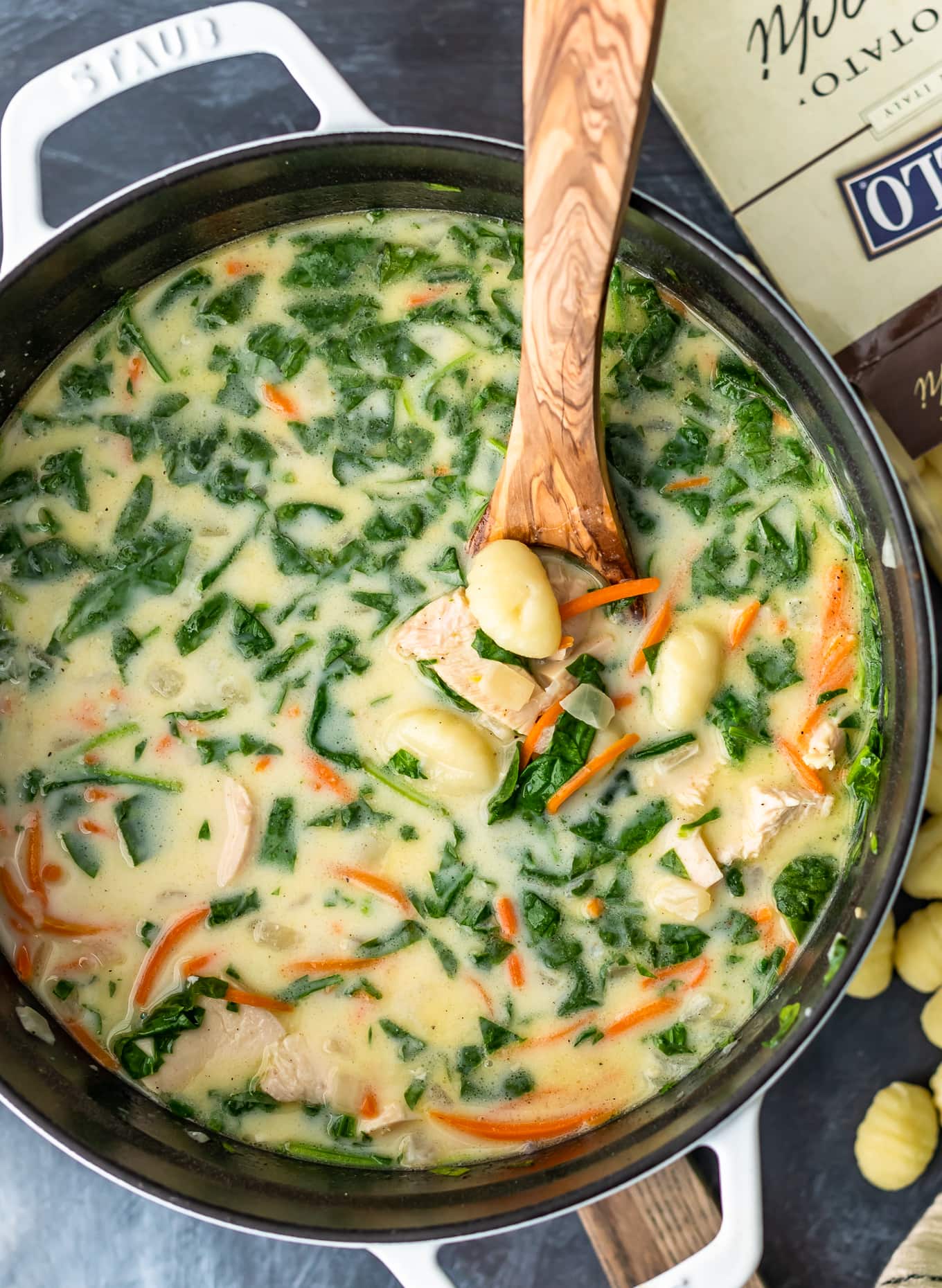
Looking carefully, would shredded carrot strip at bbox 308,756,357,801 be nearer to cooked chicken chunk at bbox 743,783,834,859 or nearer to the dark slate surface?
cooked chicken chunk at bbox 743,783,834,859

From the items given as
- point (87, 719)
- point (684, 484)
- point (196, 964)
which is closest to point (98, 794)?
point (87, 719)

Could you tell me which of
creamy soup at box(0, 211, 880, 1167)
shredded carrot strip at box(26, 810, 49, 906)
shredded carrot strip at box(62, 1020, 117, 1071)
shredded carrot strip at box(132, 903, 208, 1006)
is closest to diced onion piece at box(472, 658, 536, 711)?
creamy soup at box(0, 211, 880, 1167)

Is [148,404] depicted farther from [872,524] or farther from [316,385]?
[872,524]

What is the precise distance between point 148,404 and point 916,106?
5.22ft

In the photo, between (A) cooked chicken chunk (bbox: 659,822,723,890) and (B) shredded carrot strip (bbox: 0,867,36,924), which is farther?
(B) shredded carrot strip (bbox: 0,867,36,924)

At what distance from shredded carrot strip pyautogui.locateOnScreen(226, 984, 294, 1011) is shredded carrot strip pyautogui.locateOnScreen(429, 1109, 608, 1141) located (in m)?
0.36

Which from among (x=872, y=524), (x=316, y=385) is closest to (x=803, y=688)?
(x=872, y=524)

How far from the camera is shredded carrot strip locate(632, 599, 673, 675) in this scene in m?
2.09

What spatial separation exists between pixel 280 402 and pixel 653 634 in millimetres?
810

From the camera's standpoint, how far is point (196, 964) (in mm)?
2141

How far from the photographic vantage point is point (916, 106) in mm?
2236

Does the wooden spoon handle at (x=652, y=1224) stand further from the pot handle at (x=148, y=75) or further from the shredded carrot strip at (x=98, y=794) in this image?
the pot handle at (x=148, y=75)

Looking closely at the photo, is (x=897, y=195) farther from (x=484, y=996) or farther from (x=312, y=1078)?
(x=312, y=1078)

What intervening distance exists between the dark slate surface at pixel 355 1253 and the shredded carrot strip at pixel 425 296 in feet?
1.53
